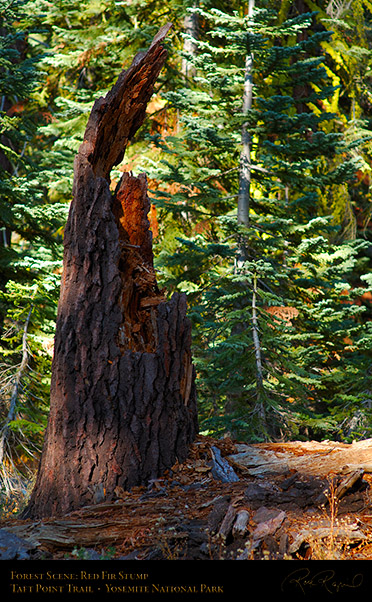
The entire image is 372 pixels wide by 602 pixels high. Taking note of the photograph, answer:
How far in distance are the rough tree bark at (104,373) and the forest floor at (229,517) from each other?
267 millimetres

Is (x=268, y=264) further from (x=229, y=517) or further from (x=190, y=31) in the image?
(x=190, y=31)

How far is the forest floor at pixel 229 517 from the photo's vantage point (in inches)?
129

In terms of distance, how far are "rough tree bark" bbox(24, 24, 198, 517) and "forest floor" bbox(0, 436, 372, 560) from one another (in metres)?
0.27

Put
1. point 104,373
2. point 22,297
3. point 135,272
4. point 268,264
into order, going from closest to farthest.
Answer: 1. point 104,373
2. point 135,272
3. point 268,264
4. point 22,297

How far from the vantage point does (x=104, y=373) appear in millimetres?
4594

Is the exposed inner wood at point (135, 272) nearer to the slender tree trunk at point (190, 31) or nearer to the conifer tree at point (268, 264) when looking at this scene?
the conifer tree at point (268, 264)

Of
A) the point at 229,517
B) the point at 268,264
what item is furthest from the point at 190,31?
the point at 229,517

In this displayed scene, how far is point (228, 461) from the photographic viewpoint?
4.79 meters

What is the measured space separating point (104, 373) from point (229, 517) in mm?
1666

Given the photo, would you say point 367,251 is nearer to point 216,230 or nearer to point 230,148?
point 216,230

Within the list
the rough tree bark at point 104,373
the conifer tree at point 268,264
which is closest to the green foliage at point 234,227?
the conifer tree at point 268,264

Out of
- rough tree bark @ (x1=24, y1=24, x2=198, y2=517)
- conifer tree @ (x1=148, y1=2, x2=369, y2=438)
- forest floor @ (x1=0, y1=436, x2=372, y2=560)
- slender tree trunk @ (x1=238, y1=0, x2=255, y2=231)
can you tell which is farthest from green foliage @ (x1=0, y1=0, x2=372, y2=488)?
forest floor @ (x1=0, y1=436, x2=372, y2=560)
